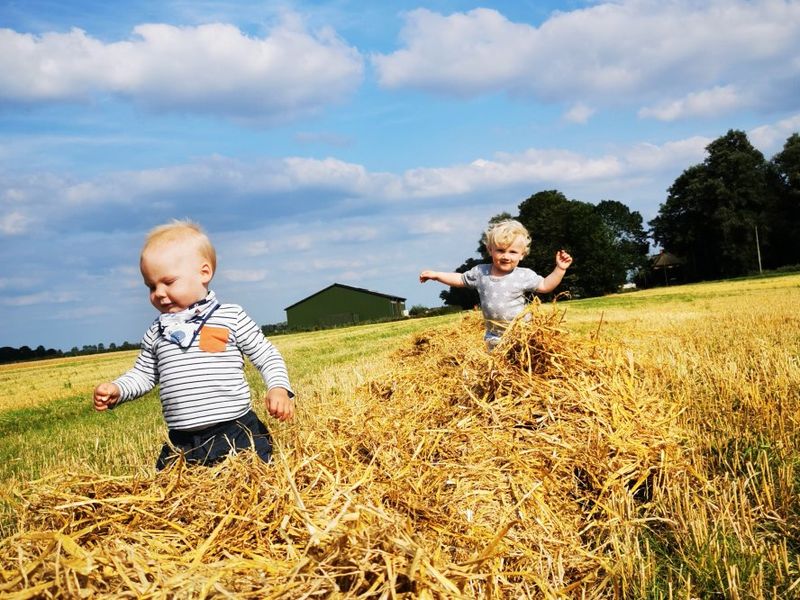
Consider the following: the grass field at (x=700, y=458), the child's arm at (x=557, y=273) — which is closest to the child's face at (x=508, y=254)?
the child's arm at (x=557, y=273)

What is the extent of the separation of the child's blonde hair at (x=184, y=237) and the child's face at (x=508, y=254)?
3.45 m

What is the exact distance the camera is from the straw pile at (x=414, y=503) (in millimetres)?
1882

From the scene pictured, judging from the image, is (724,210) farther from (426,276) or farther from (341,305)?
(426,276)

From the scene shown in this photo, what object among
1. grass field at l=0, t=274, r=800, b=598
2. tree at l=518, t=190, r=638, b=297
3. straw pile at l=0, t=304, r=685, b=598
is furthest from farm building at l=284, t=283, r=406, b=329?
straw pile at l=0, t=304, r=685, b=598

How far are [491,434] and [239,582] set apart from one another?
2.24 m

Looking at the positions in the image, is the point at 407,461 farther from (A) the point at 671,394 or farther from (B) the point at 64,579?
(A) the point at 671,394

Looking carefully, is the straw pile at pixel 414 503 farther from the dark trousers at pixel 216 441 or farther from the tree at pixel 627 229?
the tree at pixel 627 229

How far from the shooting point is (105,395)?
11.3 feet

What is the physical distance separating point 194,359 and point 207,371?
0.11 m

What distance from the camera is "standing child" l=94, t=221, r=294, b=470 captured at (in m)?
3.61

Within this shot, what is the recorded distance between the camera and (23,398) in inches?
565

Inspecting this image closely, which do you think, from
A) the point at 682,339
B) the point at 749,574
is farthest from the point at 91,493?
the point at 682,339

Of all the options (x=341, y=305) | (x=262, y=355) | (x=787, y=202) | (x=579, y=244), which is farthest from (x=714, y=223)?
(x=262, y=355)

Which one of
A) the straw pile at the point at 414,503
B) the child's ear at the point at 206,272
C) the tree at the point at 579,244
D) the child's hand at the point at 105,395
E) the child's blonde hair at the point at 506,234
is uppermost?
the tree at the point at 579,244
